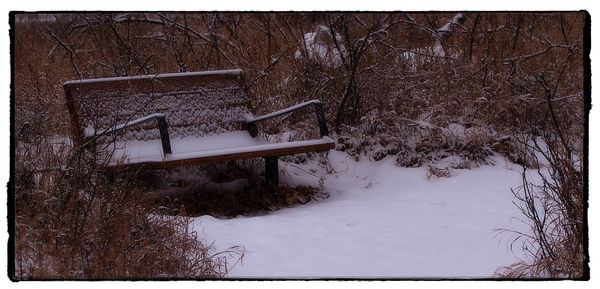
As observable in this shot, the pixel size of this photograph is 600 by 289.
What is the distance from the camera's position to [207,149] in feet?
17.4

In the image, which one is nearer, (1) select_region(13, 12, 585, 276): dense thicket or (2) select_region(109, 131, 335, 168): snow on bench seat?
(2) select_region(109, 131, 335, 168): snow on bench seat

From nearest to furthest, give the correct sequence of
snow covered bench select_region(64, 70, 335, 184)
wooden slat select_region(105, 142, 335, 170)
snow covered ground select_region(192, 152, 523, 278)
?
snow covered ground select_region(192, 152, 523, 278), wooden slat select_region(105, 142, 335, 170), snow covered bench select_region(64, 70, 335, 184)

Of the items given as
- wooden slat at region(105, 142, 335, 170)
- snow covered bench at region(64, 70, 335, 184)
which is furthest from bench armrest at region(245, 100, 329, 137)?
wooden slat at region(105, 142, 335, 170)

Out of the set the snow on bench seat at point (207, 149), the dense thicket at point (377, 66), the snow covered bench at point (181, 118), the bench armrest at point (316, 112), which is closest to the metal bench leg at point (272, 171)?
the snow covered bench at point (181, 118)

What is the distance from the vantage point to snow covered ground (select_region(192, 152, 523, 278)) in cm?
367

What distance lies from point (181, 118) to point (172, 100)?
0.14 metres

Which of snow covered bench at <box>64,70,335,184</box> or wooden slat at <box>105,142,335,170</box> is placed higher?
snow covered bench at <box>64,70,335,184</box>

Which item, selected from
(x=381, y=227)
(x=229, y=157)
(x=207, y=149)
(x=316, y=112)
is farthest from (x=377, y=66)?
(x=381, y=227)

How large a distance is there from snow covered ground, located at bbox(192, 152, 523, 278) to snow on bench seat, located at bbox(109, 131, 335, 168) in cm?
39

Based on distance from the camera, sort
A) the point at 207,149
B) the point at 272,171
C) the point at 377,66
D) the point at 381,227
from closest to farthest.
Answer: the point at 381,227
the point at 207,149
the point at 272,171
the point at 377,66

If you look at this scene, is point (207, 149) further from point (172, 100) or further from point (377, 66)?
point (377, 66)

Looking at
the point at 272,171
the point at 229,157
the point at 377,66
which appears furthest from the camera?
the point at 377,66

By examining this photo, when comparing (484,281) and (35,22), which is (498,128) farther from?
(35,22)

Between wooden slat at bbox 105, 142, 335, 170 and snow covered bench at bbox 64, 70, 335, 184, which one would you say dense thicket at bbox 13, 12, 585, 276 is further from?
wooden slat at bbox 105, 142, 335, 170
